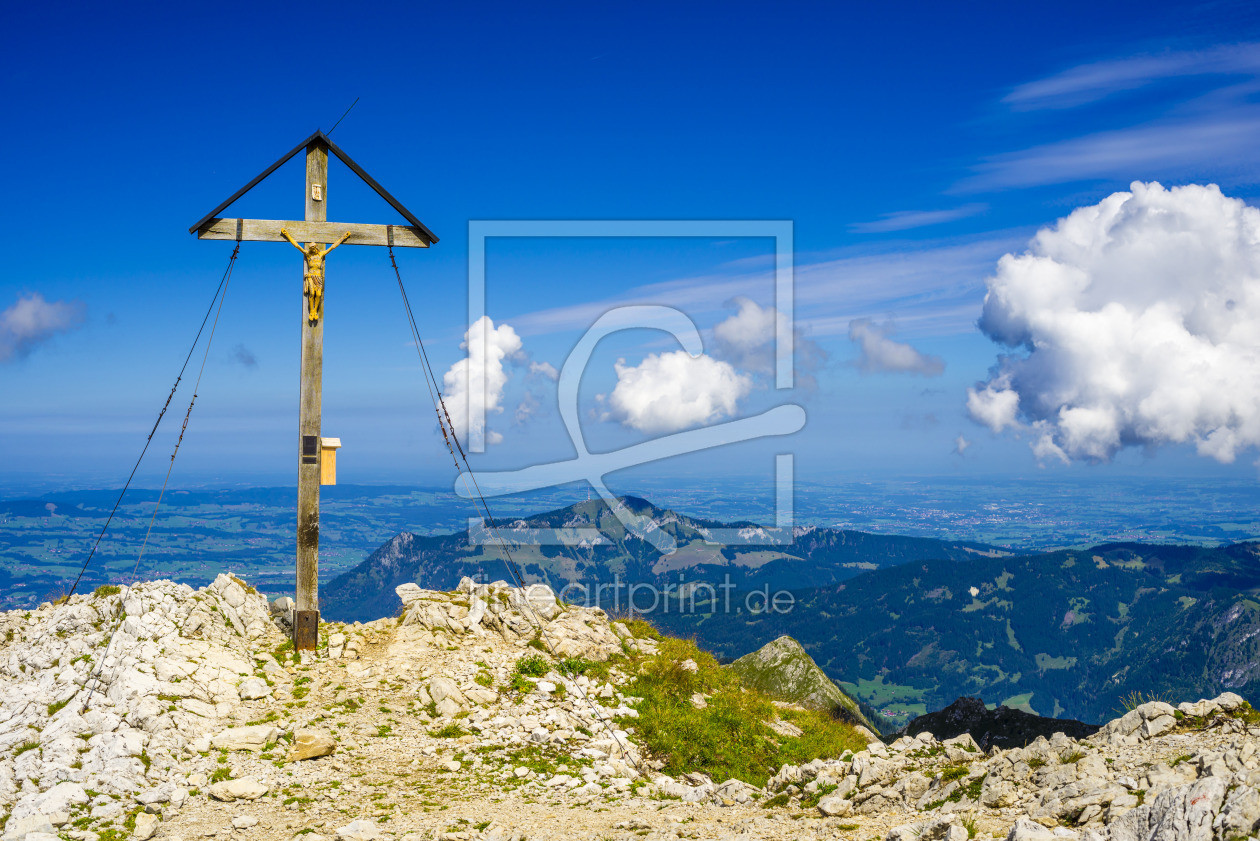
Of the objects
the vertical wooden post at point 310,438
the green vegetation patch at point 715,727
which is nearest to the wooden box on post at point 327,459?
the vertical wooden post at point 310,438

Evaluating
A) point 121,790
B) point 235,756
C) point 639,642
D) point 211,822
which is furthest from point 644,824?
point 639,642

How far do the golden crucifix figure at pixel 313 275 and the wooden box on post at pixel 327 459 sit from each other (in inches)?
102

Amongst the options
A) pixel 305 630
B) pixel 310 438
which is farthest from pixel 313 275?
pixel 305 630

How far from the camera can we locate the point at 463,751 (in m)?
13.0

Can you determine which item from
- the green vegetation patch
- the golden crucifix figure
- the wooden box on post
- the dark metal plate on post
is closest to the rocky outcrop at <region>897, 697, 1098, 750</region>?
the green vegetation patch

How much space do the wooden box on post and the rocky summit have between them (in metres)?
3.41

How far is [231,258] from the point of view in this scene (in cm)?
1482

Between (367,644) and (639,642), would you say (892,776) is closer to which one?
(639,642)

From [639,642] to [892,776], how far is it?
28.1 feet

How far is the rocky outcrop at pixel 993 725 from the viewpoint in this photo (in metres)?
20.2

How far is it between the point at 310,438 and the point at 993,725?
67.8 ft

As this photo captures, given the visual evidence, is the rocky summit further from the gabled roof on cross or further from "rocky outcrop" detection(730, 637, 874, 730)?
the gabled roof on cross

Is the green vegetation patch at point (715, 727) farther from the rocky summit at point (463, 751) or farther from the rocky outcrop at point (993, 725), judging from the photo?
the rocky outcrop at point (993, 725)

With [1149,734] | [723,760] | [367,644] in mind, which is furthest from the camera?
[367,644]
